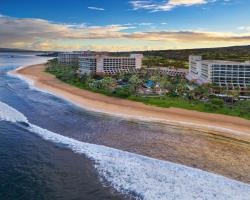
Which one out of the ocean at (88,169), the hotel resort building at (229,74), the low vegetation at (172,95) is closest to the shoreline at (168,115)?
the low vegetation at (172,95)

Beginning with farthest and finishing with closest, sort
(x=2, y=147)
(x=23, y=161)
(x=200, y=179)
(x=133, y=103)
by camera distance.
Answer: (x=133, y=103) → (x=2, y=147) → (x=23, y=161) → (x=200, y=179)

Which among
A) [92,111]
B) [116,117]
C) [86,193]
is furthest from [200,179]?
[92,111]

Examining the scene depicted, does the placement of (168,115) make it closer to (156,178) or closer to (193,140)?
(193,140)

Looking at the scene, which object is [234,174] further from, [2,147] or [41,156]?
[2,147]

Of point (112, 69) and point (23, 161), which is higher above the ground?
point (112, 69)

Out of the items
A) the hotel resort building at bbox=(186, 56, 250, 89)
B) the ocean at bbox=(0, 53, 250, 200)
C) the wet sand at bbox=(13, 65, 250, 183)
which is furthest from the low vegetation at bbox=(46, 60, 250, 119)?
the ocean at bbox=(0, 53, 250, 200)

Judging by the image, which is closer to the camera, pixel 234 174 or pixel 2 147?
pixel 234 174
